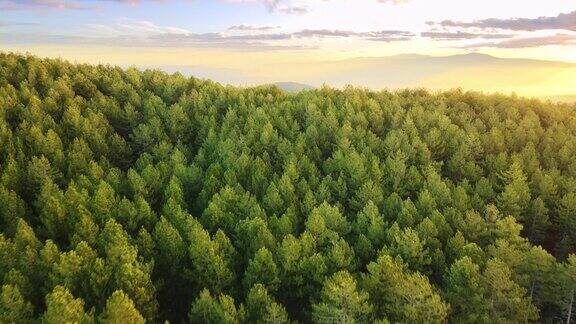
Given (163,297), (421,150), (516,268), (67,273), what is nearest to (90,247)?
(67,273)

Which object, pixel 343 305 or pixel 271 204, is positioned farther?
pixel 271 204

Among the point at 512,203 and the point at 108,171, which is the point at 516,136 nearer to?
the point at 512,203

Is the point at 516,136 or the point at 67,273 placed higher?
the point at 516,136

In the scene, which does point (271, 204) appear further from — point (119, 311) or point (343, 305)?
point (119, 311)

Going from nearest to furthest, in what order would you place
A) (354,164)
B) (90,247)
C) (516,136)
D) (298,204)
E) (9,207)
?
(90,247), (9,207), (298,204), (354,164), (516,136)

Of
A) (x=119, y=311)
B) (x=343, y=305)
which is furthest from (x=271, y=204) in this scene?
(x=119, y=311)

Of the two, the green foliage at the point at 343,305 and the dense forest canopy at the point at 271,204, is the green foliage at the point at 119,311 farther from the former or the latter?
the green foliage at the point at 343,305

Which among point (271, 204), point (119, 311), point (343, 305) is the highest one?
point (271, 204)

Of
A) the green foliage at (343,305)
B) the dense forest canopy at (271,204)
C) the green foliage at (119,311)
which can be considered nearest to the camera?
the green foliage at (119,311)

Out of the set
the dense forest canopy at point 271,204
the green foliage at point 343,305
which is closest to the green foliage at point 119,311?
the dense forest canopy at point 271,204
